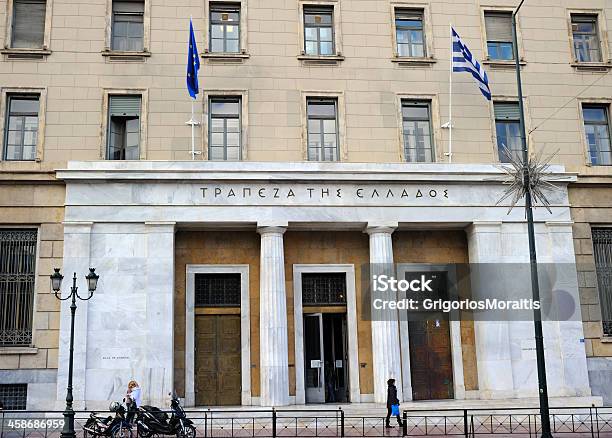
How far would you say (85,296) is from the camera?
77.6 ft

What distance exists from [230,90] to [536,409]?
51.7ft

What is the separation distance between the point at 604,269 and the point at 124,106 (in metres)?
19.6

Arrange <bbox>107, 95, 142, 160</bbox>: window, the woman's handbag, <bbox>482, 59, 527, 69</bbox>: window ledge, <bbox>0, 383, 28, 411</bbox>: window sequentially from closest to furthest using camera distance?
the woman's handbag, <bbox>0, 383, 28, 411</bbox>: window, <bbox>107, 95, 142, 160</bbox>: window, <bbox>482, 59, 527, 69</bbox>: window ledge

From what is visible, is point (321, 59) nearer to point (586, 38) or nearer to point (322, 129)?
point (322, 129)

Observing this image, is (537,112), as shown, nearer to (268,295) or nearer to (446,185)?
(446,185)

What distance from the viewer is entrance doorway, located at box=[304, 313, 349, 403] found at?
25766mm

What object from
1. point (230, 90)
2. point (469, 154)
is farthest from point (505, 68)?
point (230, 90)

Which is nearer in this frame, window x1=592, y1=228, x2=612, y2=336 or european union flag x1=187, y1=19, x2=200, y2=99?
european union flag x1=187, y1=19, x2=200, y2=99

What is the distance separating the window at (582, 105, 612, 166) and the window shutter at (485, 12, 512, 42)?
4.36 meters

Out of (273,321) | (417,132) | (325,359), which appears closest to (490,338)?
(325,359)

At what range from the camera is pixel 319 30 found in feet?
89.4

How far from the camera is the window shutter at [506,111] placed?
2723cm

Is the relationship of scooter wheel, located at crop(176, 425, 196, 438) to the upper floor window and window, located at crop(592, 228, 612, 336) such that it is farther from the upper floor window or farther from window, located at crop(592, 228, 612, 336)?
window, located at crop(592, 228, 612, 336)

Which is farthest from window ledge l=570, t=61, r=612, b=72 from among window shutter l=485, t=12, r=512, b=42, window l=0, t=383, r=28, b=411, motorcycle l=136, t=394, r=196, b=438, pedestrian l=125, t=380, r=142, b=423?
window l=0, t=383, r=28, b=411
